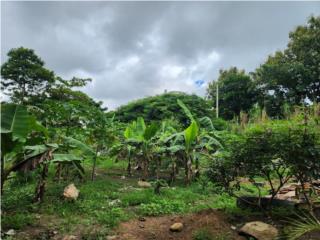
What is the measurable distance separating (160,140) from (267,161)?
175 inches

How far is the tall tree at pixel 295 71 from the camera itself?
2200 cm

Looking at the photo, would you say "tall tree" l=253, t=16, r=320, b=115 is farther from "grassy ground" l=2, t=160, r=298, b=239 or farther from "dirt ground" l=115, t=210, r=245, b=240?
"dirt ground" l=115, t=210, r=245, b=240

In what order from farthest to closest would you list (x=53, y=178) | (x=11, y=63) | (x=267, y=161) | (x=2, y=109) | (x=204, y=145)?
1. (x=11, y=63)
2. (x=204, y=145)
3. (x=53, y=178)
4. (x=267, y=161)
5. (x=2, y=109)

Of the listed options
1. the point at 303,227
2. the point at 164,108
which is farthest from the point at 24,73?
the point at 303,227

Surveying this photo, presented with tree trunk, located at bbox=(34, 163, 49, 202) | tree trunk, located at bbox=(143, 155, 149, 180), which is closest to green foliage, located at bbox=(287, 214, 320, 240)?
tree trunk, located at bbox=(34, 163, 49, 202)

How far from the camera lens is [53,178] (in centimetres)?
831

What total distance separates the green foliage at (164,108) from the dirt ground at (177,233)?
1227cm

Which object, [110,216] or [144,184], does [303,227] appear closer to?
[110,216]

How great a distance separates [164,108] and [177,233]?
521 inches

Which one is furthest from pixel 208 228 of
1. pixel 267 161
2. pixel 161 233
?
pixel 267 161

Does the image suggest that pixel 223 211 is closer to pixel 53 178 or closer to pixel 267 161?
pixel 267 161

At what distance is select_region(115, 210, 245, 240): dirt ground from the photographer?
5.05 metres

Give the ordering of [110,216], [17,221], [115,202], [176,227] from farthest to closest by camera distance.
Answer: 1. [115,202]
2. [110,216]
3. [176,227]
4. [17,221]

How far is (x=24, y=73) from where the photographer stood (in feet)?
72.4
